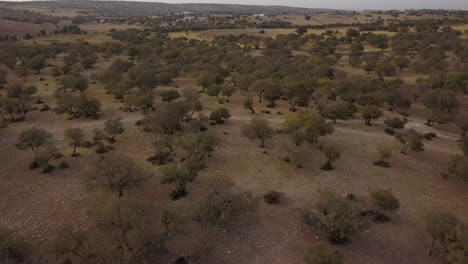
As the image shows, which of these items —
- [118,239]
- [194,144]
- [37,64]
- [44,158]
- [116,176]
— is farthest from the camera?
[37,64]

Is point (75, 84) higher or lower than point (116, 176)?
higher

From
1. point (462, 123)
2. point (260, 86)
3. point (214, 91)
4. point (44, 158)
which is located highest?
point (260, 86)

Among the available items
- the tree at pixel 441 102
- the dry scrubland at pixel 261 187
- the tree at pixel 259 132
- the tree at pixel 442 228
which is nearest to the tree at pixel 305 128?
the dry scrubland at pixel 261 187

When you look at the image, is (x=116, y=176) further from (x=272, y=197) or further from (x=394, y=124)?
(x=394, y=124)

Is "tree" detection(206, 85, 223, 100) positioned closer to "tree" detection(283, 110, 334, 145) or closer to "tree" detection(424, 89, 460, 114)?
"tree" detection(283, 110, 334, 145)

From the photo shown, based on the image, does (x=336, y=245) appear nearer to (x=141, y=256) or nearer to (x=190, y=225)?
(x=190, y=225)

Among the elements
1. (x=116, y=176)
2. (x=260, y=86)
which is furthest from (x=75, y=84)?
(x=116, y=176)

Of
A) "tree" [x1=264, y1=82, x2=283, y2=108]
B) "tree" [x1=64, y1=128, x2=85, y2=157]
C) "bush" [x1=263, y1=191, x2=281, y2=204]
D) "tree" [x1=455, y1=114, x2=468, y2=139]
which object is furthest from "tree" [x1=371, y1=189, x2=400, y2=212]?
"tree" [x1=264, y1=82, x2=283, y2=108]

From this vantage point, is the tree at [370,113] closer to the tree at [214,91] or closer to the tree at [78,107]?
the tree at [214,91]
